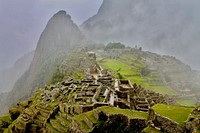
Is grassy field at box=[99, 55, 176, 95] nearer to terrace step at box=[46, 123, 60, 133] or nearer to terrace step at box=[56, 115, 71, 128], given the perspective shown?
terrace step at box=[56, 115, 71, 128]

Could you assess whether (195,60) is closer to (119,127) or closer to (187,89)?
(187,89)

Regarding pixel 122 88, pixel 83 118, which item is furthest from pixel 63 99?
pixel 83 118

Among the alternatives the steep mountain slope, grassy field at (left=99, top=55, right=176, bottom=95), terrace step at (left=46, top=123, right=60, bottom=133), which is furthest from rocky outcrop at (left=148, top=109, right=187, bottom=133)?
grassy field at (left=99, top=55, right=176, bottom=95)

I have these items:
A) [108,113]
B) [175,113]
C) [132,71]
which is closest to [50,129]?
[108,113]

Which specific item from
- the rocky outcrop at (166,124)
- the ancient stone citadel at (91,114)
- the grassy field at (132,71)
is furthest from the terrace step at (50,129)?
the grassy field at (132,71)

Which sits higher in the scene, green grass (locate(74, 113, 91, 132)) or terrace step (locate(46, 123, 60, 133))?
green grass (locate(74, 113, 91, 132))

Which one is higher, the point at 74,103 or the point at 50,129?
the point at 74,103

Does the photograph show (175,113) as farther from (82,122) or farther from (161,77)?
(161,77)

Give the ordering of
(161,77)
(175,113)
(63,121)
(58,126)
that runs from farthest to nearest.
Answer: (161,77)
(63,121)
(58,126)
(175,113)
